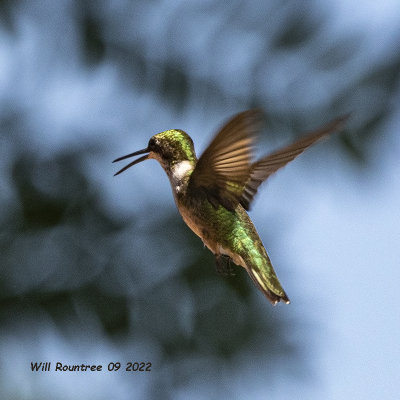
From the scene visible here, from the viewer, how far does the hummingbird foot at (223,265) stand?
905mm

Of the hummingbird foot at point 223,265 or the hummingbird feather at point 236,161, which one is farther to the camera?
the hummingbird foot at point 223,265

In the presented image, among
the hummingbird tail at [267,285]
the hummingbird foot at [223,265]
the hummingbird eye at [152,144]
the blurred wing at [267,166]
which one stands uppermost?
the hummingbird eye at [152,144]

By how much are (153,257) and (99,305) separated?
17cm

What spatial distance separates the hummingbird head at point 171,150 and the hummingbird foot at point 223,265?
12 centimetres

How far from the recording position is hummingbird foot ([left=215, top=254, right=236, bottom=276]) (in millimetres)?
905

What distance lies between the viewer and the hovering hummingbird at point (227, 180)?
0.75 m

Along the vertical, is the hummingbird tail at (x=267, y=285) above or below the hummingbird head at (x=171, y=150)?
below

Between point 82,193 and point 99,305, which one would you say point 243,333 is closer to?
point 99,305

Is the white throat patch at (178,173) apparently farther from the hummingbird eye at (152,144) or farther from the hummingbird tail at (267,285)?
the hummingbird tail at (267,285)

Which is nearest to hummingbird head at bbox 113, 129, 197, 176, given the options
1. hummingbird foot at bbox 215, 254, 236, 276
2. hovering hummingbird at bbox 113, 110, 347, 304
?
hovering hummingbird at bbox 113, 110, 347, 304

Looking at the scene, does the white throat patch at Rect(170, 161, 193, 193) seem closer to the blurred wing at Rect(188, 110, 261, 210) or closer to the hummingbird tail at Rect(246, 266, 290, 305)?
the blurred wing at Rect(188, 110, 261, 210)

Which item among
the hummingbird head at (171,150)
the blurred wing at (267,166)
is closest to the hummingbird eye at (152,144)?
the hummingbird head at (171,150)

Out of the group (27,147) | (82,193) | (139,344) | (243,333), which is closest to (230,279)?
(243,333)

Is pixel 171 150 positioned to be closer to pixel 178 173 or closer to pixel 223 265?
pixel 178 173
